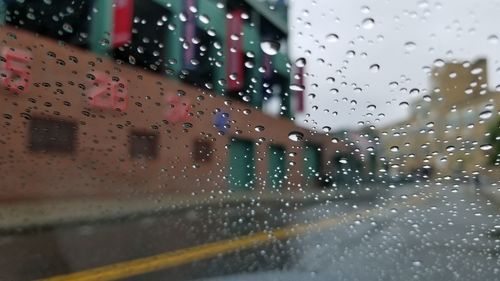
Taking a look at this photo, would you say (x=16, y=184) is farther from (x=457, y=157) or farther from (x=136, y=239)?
(x=457, y=157)

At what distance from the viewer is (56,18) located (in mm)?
2887

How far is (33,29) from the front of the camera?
2.83 m

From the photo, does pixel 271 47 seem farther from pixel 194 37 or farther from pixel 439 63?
pixel 439 63

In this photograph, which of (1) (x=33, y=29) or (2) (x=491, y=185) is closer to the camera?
(2) (x=491, y=185)

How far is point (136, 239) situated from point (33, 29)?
2123mm

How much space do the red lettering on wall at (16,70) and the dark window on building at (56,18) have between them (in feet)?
0.54

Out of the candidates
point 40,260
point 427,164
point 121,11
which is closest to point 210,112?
point 121,11

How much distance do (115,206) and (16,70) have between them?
960 mm

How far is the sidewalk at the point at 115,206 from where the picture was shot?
2250 mm

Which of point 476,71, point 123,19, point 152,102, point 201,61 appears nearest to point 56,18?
point 123,19

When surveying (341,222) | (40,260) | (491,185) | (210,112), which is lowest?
(40,260)

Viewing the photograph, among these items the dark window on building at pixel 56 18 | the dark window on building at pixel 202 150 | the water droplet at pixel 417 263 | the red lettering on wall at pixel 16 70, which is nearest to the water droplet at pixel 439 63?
the dark window on building at pixel 202 150

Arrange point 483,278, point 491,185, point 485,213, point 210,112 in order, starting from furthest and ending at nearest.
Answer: point 483,278 < point 210,112 < point 485,213 < point 491,185

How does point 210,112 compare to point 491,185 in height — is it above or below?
above
